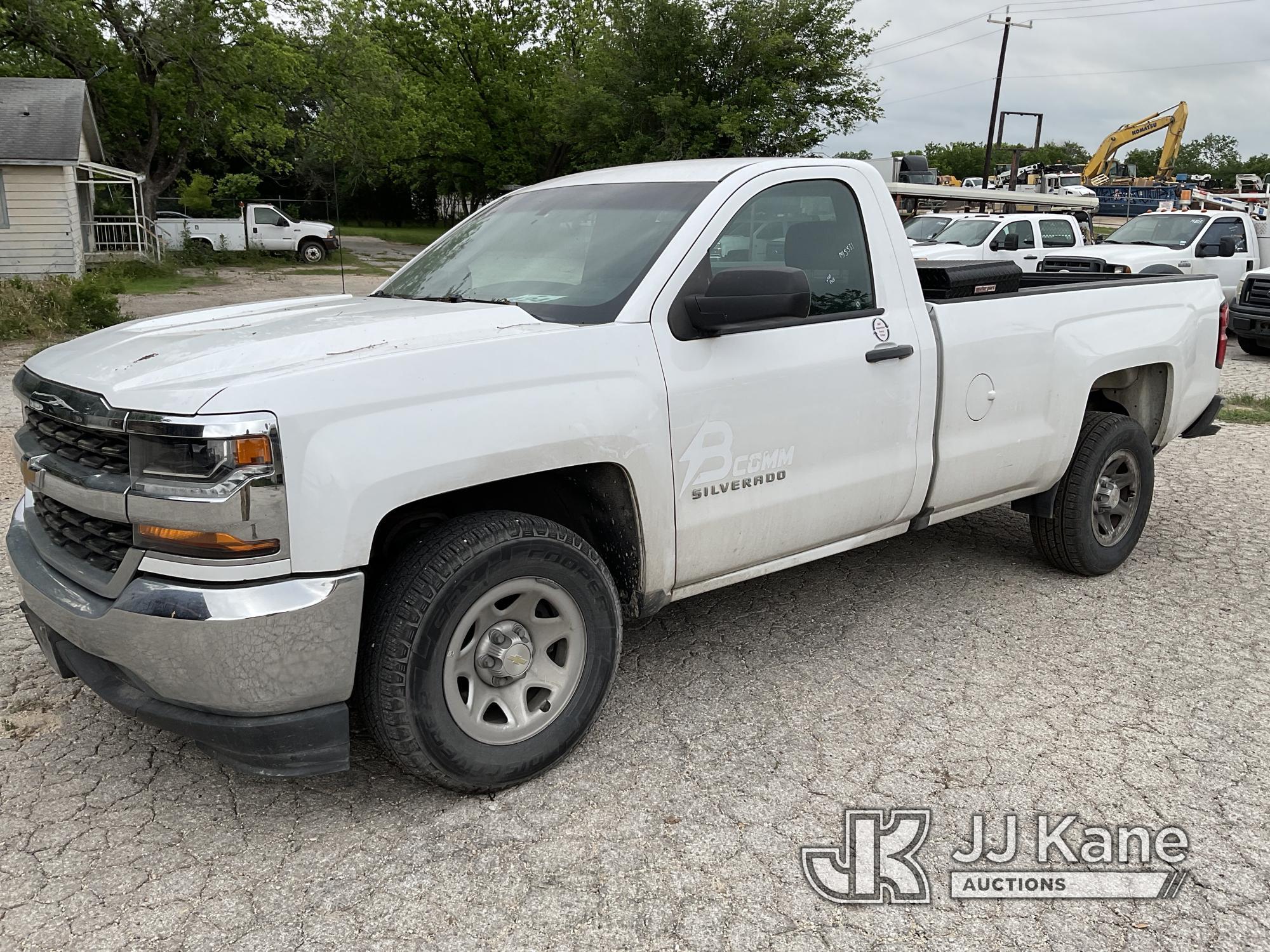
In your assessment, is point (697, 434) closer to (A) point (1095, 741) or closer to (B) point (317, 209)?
(A) point (1095, 741)

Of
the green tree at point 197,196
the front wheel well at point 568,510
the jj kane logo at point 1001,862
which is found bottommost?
the jj kane logo at point 1001,862

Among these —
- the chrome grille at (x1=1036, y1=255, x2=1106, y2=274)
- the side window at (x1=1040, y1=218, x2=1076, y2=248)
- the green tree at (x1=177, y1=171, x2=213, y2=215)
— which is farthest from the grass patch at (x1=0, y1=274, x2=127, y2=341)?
the green tree at (x1=177, y1=171, x2=213, y2=215)

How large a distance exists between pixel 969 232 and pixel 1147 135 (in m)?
28.4

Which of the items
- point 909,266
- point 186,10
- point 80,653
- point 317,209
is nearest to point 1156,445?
point 909,266

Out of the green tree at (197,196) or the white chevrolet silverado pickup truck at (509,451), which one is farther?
the green tree at (197,196)

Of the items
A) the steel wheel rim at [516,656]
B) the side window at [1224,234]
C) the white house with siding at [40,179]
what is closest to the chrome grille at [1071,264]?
the side window at [1224,234]

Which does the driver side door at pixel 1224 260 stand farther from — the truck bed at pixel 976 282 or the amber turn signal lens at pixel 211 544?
the amber turn signal lens at pixel 211 544

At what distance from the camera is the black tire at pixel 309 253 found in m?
31.3

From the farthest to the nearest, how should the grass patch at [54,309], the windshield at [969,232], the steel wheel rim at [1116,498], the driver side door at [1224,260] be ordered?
the windshield at [969,232], the driver side door at [1224,260], the grass patch at [54,309], the steel wheel rim at [1116,498]

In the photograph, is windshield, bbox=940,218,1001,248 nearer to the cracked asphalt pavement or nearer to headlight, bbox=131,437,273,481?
the cracked asphalt pavement

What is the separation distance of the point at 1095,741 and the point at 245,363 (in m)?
3.03

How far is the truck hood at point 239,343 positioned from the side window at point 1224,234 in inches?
632

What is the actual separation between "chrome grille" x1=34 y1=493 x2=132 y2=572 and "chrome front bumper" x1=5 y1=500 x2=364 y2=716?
0.12m

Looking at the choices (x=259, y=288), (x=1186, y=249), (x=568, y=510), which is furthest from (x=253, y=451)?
(x=259, y=288)
